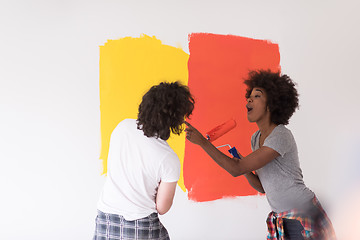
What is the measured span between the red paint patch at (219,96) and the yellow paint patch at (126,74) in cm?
19

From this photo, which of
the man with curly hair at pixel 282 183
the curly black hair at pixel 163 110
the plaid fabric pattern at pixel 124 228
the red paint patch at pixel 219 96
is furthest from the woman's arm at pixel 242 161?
the red paint patch at pixel 219 96

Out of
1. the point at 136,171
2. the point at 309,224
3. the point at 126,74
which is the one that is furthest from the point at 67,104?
the point at 309,224

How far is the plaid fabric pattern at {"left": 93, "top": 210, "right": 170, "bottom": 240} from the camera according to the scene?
108 centimetres

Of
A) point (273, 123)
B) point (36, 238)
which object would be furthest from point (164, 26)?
point (36, 238)

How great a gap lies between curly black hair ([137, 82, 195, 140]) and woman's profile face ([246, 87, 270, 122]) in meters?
0.45

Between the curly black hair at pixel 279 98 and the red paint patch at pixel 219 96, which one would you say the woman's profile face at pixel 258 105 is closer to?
the curly black hair at pixel 279 98

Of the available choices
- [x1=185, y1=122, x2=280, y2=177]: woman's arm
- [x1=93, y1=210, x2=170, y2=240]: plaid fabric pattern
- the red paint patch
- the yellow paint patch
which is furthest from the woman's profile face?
[x1=93, y1=210, x2=170, y2=240]: plaid fabric pattern

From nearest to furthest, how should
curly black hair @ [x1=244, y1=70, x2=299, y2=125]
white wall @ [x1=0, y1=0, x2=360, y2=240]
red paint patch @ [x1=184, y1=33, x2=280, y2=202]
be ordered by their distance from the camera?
curly black hair @ [x1=244, y1=70, x2=299, y2=125]
white wall @ [x1=0, y1=0, x2=360, y2=240]
red paint patch @ [x1=184, y1=33, x2=280, y2=202]

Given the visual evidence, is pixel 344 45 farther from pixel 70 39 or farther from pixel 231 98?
pixel 70 39

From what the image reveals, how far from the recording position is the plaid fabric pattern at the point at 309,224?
4.10 feet

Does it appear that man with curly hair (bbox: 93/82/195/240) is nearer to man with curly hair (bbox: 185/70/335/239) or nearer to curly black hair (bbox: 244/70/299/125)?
man with curly hair (bbox: 185/70/335/239)

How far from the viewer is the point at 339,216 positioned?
80.0 inches

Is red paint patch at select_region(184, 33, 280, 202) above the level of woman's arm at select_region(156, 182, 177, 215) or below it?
above

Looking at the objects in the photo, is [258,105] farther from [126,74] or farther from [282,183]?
[126,74]
